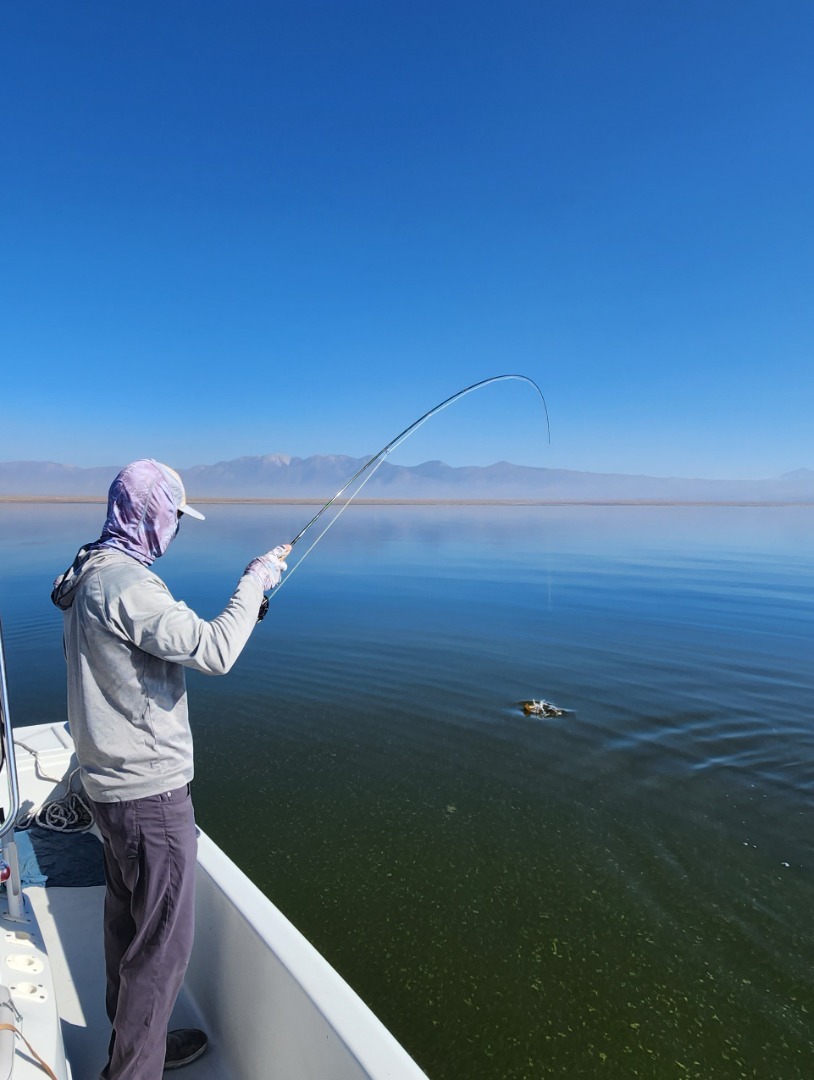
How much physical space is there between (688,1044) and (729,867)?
4.79 ft

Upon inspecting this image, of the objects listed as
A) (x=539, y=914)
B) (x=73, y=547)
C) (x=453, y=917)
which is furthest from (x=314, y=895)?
(x=73, y=547)

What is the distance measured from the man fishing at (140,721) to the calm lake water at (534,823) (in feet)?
4.68

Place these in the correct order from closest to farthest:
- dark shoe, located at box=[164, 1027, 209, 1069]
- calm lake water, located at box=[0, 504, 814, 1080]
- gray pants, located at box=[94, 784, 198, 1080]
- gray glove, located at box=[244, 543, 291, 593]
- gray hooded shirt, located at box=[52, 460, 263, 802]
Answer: gray hooded shirt, located at box=[52, 460, 263, 802] < gray pants, located at box=[94, 784, 198, 1080] < gray glove, located at box=[244, 543, 291, 593] < dark shoe, located at box=[164, 1027, 209, 1069] < calm lake water, located at box=[0, 504, 814, 1080]

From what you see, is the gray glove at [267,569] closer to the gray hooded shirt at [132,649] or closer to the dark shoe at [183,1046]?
the gray hooded shirt at [132,649]

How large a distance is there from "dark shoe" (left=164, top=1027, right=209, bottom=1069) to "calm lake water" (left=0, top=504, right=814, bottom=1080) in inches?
35.2

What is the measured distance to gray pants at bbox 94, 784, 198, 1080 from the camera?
190cm

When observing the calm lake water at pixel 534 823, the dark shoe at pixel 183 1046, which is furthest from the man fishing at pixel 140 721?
the calm lake water at pixel 534 823

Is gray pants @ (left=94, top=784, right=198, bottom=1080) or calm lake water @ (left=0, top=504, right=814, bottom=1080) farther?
calm lake water @ (left=0, top=504, right=814, bottom=1080)

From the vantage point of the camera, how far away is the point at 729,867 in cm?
402

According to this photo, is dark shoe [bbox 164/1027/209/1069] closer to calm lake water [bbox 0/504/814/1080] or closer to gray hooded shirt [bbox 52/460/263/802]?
calm lake water [bbox 0/504/814/1080]

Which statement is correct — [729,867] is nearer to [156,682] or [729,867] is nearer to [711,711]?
[711,711]

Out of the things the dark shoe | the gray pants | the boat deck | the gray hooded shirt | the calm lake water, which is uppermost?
the gray hooded shirt

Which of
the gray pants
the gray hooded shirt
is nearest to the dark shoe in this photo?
the gray pants

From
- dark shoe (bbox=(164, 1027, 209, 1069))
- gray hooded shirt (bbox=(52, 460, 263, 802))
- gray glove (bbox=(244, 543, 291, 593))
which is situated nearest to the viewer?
gray hooded shirt (bbox=(52, 460, 263, 802))
